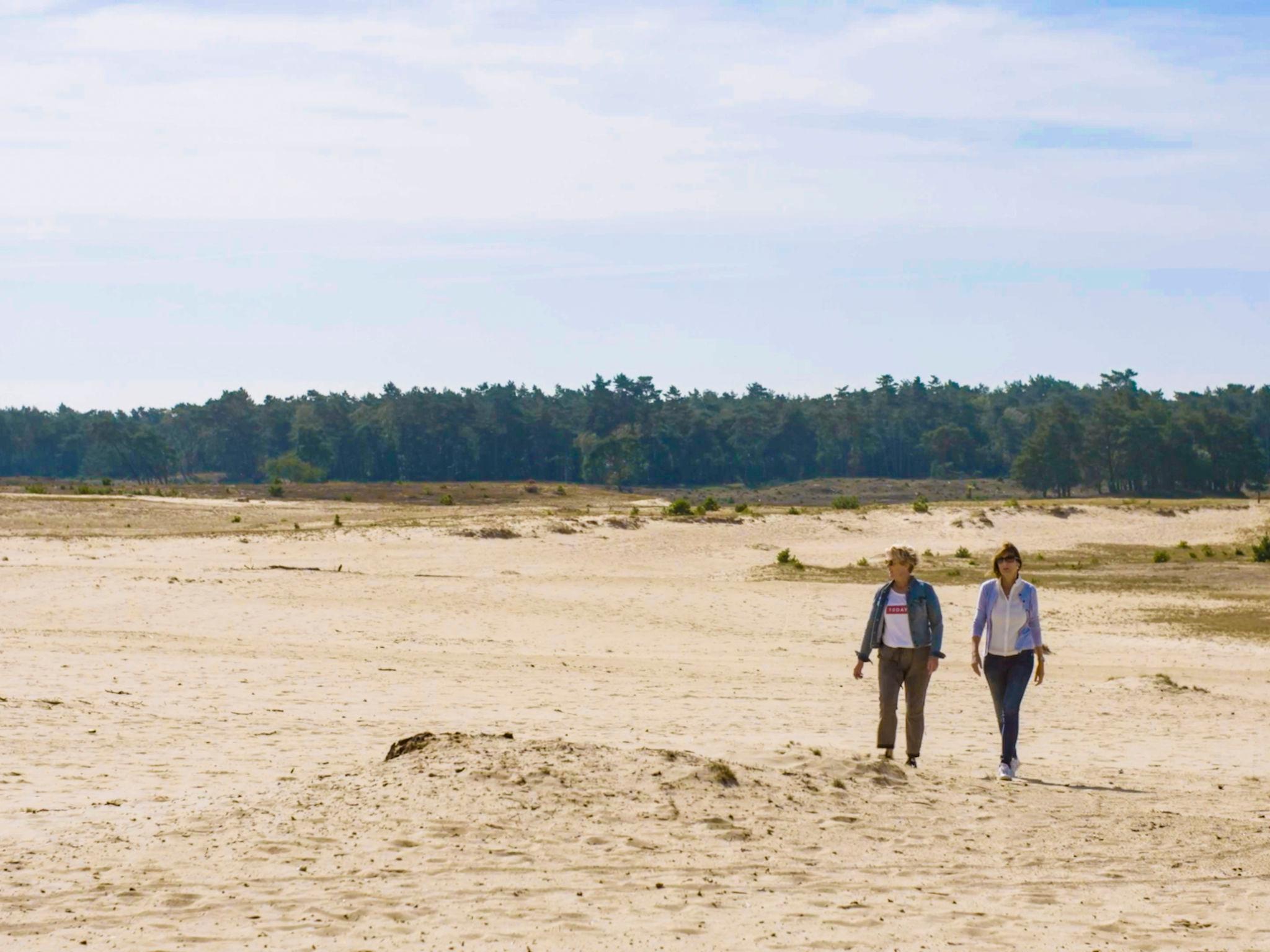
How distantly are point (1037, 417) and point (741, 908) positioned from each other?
4456 inches

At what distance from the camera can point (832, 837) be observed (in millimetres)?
8375

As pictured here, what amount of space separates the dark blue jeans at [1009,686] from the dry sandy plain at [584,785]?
319 mm

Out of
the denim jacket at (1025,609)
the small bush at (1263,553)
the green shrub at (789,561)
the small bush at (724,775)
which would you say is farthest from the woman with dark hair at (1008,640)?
the small bush at (1263,553)

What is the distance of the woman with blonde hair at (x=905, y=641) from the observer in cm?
1038

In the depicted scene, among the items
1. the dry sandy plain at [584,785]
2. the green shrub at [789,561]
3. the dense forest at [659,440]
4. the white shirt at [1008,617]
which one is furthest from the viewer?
the dense forest at [659,440]

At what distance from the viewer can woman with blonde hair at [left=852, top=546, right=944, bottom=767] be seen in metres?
10.4

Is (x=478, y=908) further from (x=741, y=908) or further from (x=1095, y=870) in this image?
(x=1095, y=870)

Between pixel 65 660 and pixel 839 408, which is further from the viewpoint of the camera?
pixel 839 408

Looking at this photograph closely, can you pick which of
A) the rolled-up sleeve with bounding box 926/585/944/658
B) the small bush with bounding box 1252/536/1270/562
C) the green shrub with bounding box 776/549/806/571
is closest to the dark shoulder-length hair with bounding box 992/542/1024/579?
the rolled-up sleeve with bounding box 926/585/944/658

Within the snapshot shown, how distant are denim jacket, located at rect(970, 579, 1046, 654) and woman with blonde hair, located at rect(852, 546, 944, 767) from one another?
1.14 feet

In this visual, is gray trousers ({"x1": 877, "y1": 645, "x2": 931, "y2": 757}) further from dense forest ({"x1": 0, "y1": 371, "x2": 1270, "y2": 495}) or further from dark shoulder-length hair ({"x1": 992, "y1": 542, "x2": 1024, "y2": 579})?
dense forest ({"x1": 0, "y1": 371, "x2": 1270, "y2": 495})

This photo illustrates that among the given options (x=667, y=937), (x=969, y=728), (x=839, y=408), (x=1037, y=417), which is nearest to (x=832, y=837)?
(x=667, y=937)

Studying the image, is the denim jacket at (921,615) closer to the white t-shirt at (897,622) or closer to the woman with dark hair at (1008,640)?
the white t-shirt at (897,622)

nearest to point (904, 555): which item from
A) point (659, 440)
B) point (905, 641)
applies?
point (905, 641)
